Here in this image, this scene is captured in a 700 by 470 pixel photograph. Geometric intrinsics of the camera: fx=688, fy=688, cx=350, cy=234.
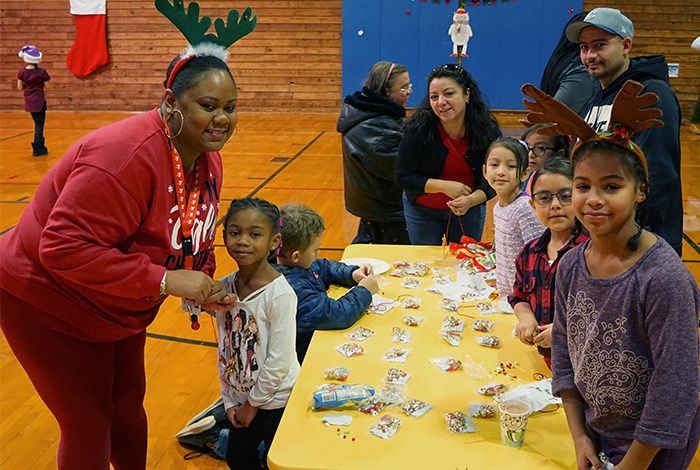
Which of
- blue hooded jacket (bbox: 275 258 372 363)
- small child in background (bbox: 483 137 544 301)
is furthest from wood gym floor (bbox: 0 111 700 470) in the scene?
small child in background (bbox: 483 137 544 301)

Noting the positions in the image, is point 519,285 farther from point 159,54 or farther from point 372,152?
point 159,54

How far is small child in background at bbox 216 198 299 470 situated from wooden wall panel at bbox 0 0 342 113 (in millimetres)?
10516

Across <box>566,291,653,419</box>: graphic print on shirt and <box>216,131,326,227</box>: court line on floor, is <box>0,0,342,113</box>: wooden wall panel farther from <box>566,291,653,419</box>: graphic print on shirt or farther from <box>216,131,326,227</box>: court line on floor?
<box>566,291,653,419</box>: graphic print on shirt

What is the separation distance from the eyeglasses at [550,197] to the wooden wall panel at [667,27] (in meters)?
10.3

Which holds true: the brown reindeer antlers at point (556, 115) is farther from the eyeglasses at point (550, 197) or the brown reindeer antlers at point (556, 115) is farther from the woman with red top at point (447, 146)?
the woman with red top at point (447, 146)

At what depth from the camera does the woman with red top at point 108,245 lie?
1725 millimetres

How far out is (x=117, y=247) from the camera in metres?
1.83

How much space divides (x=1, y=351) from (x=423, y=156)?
256 cm

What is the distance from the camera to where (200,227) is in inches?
78.8

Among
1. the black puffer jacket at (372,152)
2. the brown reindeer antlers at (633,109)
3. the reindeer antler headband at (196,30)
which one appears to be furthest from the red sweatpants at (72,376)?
the black puffer jacket at (372,152)

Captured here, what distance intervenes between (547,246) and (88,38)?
1217 cm

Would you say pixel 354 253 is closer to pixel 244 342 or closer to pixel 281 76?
pixel 244 342

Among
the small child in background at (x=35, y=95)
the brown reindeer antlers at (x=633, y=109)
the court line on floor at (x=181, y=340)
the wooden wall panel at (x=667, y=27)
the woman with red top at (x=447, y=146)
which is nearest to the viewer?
the brown reindeer antlers at (x=633, y=109)

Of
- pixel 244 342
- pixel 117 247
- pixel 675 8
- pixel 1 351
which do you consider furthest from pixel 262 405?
pixel 675 8
